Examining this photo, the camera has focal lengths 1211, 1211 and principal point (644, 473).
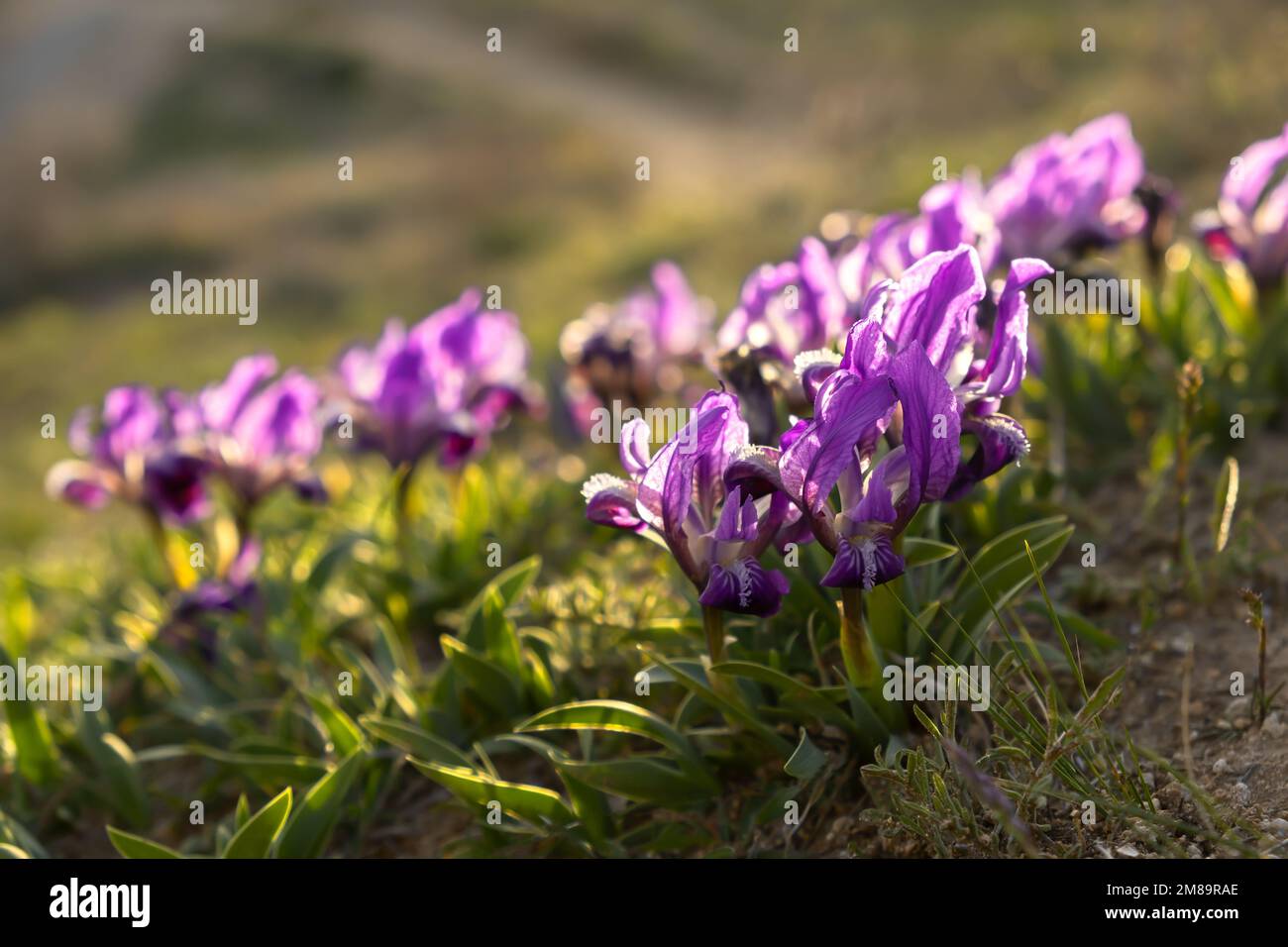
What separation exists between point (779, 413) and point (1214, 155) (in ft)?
20.2

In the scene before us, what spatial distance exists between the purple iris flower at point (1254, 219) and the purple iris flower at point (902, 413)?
1.79m

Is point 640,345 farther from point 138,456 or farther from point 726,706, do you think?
point 726,706

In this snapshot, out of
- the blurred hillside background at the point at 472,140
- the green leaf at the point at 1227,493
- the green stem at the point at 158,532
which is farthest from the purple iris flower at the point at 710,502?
the blurred hillside background at the point at 472,140

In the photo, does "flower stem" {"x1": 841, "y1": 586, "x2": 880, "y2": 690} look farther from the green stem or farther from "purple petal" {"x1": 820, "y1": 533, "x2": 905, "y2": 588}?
the green stem

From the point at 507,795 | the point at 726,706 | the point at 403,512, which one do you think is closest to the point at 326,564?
the point at 403,512

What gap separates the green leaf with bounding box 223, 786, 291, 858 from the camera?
2.77m

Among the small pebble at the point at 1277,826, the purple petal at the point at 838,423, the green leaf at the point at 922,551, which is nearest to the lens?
the purple petal at the point at 838,423

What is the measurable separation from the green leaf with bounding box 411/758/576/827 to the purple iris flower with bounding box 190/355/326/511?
5.29 feet

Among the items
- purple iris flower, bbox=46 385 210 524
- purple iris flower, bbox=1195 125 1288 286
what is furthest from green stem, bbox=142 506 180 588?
purple iris flower, bbox=1195 125 1288 286

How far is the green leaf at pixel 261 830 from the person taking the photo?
2.77 meters

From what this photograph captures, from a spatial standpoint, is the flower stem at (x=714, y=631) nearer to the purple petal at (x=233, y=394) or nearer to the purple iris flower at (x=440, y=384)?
the purple iris flower at (x=440, y=384)

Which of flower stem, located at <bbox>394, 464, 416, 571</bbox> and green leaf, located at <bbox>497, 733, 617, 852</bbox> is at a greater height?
flower stem, located at <bbox>394, 464, 416, 571</bbox>

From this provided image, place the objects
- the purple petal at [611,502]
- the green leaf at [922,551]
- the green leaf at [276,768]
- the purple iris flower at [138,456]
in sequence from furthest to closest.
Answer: the purple iris flower at [138,456] → the green leaf at [276,768] → the green leaf at [922,551] → the purple petal at [611,502]
